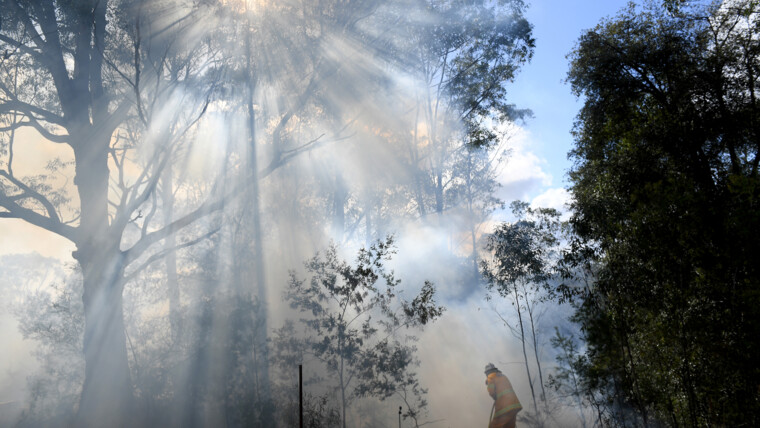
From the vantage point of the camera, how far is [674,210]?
17.9 feet

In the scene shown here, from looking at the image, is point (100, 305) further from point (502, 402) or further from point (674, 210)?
point (674, 210)

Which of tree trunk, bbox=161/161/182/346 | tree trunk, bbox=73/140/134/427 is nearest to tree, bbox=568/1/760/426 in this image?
tree trunk, bbox=73/140/134/427

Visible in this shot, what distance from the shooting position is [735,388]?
15.9 ft

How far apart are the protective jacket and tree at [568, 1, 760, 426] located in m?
1.54

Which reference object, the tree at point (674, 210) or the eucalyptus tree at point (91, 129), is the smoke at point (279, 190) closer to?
the eucalyptus tree at point (91, 129)

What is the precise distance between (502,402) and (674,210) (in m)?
4.85

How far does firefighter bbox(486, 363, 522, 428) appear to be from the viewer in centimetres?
830

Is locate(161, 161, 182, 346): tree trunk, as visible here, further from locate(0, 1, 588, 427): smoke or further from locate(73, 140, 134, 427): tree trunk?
locate(73, 140, 134, 427): tree trunk

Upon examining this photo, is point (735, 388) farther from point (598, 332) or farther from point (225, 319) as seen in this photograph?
point (225, 319)

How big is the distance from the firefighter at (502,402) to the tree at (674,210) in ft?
5.06

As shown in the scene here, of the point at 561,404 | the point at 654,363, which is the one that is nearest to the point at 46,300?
the point at 561,404

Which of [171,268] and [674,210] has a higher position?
[171,268]

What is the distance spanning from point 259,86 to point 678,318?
12629 mm

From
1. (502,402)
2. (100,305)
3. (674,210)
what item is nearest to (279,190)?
(100,305)
